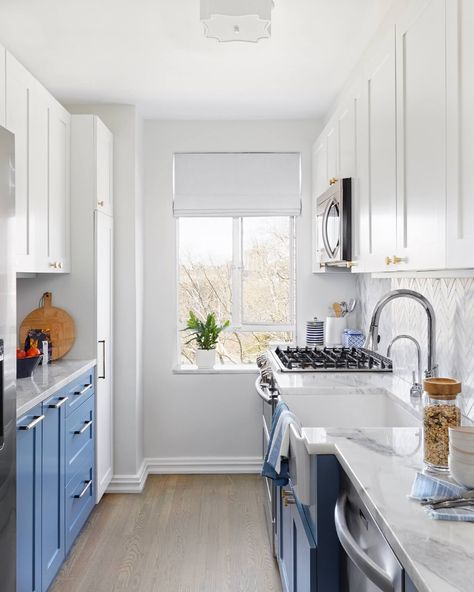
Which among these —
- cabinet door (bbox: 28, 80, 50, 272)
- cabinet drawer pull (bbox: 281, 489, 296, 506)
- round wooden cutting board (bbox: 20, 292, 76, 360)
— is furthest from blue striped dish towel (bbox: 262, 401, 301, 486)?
round wooden cutting board (bbox: 20, 292, 76, 360)

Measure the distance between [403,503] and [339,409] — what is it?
1.24 m

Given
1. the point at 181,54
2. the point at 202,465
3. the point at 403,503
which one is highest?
the point at 181,54

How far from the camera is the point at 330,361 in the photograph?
285 centimetres

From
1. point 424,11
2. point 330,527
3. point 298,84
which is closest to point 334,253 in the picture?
point 298,84

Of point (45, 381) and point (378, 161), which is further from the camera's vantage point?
point (45, 381)

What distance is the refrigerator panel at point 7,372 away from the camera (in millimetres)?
1792

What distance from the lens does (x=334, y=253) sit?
2982mm

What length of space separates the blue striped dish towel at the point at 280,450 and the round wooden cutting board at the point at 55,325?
1.72 meters

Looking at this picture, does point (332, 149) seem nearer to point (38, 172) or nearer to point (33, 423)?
point (38, 172)

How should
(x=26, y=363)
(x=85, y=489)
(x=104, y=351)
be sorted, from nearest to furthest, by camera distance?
(x=26, y=363) → (x=85, y=489) → (x=104, y=351)

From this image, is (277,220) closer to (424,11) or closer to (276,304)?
(276,304)

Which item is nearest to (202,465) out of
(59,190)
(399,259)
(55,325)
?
(55,325)

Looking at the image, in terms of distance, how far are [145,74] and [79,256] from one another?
3.69 feet

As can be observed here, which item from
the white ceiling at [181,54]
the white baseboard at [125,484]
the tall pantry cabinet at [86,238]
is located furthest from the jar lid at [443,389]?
the white baseboard at [125,484]
